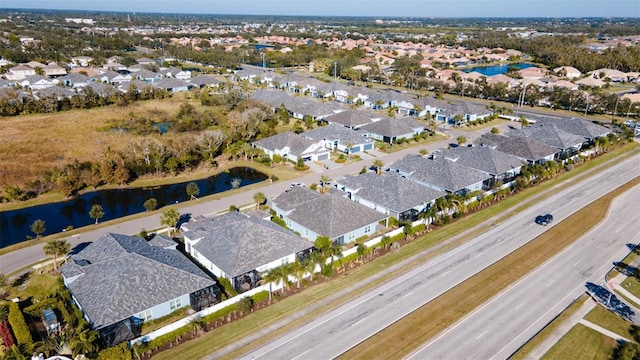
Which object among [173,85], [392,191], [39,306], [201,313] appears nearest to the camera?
[201,313]

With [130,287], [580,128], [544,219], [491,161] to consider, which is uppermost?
[580,128]

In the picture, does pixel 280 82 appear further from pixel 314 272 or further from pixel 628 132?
pixel 314 272

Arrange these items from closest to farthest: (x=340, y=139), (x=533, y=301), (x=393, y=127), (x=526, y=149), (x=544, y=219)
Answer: (x=533, y=301) < (x=544, y=219) < (x=526, y=149) < (x=340, y=139) < (x=393, y=127)

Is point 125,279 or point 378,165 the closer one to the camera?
point 125,279

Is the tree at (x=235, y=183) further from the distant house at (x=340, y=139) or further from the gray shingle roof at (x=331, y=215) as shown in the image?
the distant house at (x=340, y=139)

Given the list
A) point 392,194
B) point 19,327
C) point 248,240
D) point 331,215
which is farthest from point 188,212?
point 392,194

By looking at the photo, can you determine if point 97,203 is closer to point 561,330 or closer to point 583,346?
point 561,330

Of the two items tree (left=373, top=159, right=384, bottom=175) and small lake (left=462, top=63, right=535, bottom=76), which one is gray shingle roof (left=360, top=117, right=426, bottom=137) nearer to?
tree (left=373, top=159, right=384, bottom=175)
